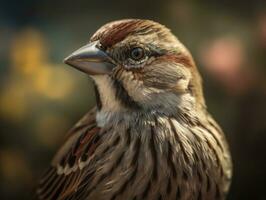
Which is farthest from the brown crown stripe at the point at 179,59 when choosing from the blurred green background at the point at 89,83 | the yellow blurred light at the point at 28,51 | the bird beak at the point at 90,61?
the yellow blurred light at the point at 28,51

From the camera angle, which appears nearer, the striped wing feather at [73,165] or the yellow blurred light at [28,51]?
the striped wing feather at [73,165]

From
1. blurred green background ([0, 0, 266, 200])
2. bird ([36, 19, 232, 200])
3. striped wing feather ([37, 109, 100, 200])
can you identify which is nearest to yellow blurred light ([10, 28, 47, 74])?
blurred green background ([0, 0, 266, 200])

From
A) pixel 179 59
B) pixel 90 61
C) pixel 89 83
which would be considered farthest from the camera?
pixel 89 83

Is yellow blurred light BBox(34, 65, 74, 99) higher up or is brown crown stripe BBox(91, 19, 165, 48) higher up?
brown crown stripe BBox(91, 19, 165, 48)

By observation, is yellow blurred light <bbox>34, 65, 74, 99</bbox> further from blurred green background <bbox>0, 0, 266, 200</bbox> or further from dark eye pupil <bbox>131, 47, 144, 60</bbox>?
dark eye pupil <bbox>131, 47, 144, 60</bbox>

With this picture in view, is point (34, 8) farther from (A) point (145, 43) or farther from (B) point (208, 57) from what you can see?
(A) point (145, 43)

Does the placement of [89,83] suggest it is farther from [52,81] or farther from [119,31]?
[119,31]

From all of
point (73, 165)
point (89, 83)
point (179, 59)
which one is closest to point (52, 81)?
point (89, 83)

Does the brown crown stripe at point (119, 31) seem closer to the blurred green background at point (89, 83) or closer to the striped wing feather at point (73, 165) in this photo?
the striped wing feather at point (73, 165)

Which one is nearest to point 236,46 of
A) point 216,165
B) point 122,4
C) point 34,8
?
point 122,4
